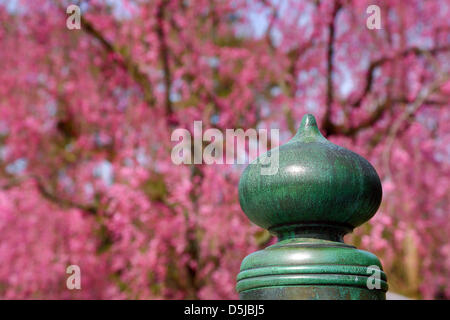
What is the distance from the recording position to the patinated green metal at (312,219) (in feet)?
5.11

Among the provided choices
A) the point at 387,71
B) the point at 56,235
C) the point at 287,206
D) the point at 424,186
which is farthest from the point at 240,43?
the point at 287,206

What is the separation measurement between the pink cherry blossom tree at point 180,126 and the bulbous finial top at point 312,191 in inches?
152

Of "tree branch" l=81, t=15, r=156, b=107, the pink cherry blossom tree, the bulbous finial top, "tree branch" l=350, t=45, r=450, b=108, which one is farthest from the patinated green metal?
"tree branch" l=350, t=45, r=450, b=108

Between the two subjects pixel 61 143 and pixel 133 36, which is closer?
pixel 133 36

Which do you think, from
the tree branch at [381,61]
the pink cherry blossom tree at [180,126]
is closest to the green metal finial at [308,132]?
the pink cherry blossom tree at [180,126]

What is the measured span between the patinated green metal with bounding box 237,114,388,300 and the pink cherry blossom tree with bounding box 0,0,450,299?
12.7ft

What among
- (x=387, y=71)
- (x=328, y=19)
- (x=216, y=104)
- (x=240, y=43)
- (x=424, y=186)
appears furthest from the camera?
(x=240, y=43)

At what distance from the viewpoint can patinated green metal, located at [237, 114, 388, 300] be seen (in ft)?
5.11

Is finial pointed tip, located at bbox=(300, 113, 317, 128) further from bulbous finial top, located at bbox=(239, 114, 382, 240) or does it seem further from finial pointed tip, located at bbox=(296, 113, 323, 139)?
bulbous finial top, located at bbox=(239, 114, 382, 240)

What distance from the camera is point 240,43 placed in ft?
33.5

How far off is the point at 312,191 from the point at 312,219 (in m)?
0.11

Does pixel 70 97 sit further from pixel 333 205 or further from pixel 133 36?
pixel 333 205

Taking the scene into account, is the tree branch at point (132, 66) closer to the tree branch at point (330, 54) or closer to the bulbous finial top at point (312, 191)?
the tree branch at point (330, 54)
